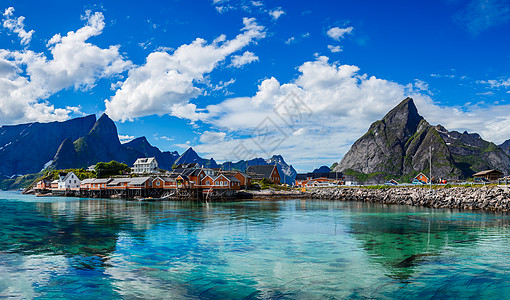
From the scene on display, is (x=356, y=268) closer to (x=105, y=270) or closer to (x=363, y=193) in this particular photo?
(x=105, y=270)

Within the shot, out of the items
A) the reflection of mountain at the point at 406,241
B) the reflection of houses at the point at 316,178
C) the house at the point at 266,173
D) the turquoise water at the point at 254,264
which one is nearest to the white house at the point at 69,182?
the house at the point at 266,173

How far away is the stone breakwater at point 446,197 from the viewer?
44656 millimetres

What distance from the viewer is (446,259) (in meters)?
16.1

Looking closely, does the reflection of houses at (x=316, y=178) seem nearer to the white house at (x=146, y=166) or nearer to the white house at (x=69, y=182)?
the white house at (x=146, y=166)

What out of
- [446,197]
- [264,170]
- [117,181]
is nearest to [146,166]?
[117,181]

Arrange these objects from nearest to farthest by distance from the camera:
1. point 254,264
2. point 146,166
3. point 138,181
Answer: point 254,264, point 138,181, point 146,166

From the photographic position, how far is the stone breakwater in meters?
44.7

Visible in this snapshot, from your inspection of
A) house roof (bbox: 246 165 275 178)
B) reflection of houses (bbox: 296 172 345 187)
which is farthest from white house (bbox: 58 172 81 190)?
reflection of houses (bbox: 296 172 345 187)

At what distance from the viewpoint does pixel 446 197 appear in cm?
5231

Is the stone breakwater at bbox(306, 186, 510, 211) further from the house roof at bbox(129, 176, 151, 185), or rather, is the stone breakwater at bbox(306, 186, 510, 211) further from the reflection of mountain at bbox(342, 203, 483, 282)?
the house roof at bbox(129, 176, 151, 185)

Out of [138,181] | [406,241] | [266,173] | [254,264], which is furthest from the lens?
[266,173]

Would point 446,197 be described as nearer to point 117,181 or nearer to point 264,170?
point 264,170

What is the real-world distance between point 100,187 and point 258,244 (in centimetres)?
10895

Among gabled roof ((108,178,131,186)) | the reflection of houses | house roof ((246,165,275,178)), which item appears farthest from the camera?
the reflection of houses
